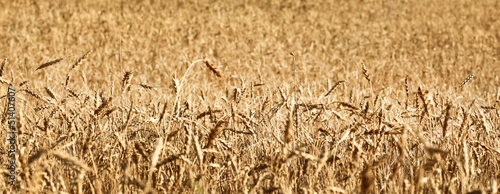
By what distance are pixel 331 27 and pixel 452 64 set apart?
361cm

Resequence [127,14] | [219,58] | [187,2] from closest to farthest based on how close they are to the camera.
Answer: [219,58] < [127,14] < [187,2]

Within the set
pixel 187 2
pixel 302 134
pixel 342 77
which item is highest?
pixel 187 2

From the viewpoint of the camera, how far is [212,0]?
522 inches

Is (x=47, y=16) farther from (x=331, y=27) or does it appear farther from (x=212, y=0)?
(x=331, y=27)

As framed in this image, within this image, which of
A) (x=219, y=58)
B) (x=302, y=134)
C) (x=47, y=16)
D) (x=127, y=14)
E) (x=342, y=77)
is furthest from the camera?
(x=127, y=14)

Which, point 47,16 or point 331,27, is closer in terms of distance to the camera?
point 47,16

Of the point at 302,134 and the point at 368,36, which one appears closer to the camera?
the point at 302,134

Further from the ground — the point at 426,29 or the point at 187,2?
the point at 187,2

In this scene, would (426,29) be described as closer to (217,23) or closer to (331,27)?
(331,27)

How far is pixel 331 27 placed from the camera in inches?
429

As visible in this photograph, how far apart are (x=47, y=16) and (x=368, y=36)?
21.3 feet

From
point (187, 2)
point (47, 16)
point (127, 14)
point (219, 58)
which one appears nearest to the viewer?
A: point (219, 58)

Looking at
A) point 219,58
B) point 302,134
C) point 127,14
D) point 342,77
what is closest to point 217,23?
point 127,14

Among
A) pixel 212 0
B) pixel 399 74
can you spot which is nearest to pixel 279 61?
pixel 399 74
